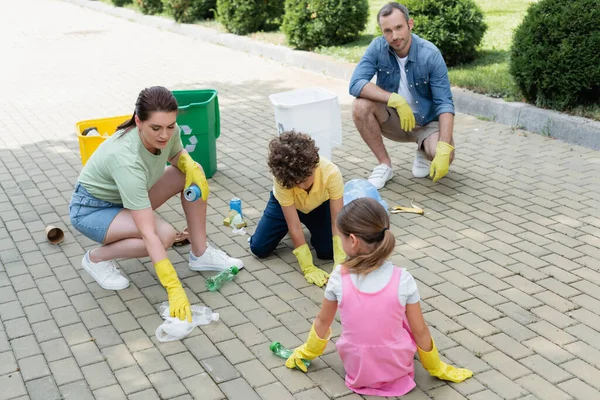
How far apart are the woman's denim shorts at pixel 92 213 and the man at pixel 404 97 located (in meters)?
2.07

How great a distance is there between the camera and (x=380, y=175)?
17.6ft

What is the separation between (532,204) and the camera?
4.98 m

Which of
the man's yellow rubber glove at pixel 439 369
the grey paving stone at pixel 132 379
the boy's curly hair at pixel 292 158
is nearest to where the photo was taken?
the man's yellow rubber glove at pixel 439 369

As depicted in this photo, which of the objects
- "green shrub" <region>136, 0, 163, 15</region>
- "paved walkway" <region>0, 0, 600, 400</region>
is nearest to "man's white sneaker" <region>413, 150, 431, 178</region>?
"paved walkway" <region>0, 0, 600, 400</region>

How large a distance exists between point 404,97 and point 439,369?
9.27 feet

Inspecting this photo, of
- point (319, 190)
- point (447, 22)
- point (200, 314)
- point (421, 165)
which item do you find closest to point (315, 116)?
point (421, 165)

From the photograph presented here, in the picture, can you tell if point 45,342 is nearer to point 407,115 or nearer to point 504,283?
point 504,283

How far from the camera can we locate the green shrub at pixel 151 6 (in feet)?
46.3

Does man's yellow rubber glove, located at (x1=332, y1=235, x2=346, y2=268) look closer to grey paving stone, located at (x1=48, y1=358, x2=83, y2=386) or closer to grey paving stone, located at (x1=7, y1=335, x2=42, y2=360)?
grey paving stone, located at (x1=48, y1=358, x2=83, y2=386)

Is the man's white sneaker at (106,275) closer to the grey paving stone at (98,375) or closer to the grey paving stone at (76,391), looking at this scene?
the grey paving stone at (98,375)

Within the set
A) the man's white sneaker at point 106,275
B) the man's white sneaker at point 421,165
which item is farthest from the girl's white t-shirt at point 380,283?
the man's white sneaker at point 421,165

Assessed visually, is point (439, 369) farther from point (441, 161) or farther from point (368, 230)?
point (441, 161)

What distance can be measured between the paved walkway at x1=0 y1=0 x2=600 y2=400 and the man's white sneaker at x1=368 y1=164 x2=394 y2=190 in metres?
0.07

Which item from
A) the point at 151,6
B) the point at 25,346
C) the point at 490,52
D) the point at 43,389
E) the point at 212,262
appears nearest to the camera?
the point at 43,389
